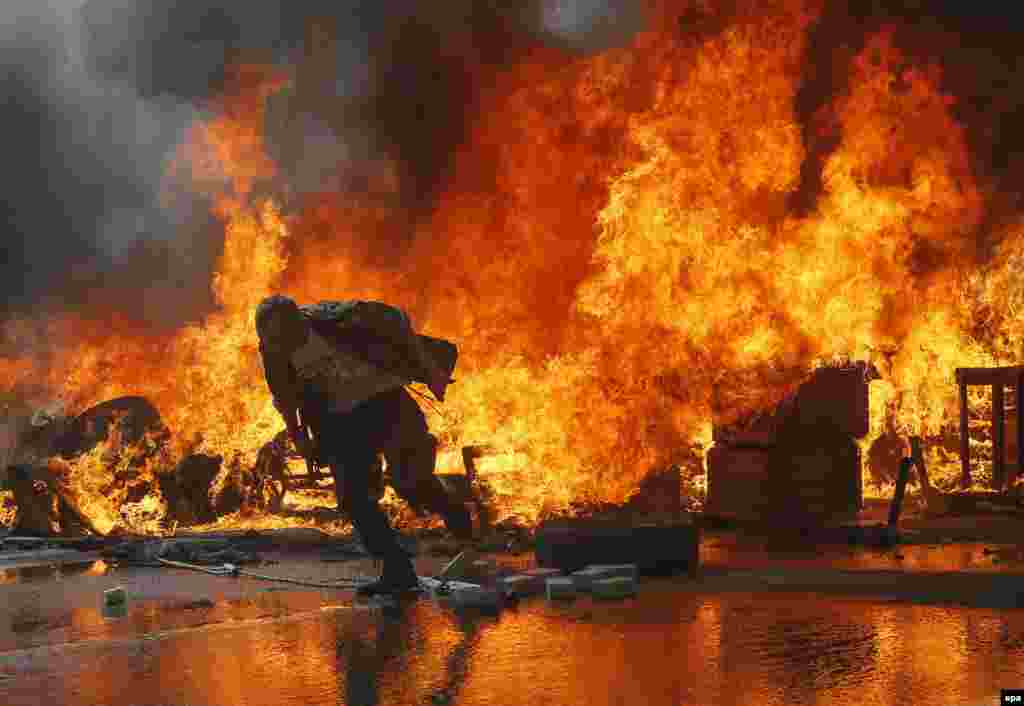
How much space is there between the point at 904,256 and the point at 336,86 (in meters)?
8.60

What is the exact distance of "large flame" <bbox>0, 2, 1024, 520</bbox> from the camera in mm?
16453

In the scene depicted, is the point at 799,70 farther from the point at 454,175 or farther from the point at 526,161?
the point at 454,175

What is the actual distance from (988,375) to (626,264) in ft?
16.0

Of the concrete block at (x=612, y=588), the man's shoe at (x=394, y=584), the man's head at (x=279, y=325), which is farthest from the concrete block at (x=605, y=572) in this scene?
the man's head at (x=279, y=325)

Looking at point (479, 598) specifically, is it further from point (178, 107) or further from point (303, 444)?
point (178, 107)

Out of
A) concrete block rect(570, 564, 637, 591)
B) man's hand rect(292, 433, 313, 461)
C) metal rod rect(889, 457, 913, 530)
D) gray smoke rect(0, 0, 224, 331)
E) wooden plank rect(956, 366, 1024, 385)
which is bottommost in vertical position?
concrete block rect(570, 564, 637, 591)

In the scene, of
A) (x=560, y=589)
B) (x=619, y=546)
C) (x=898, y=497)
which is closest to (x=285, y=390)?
(x=560, y=589)

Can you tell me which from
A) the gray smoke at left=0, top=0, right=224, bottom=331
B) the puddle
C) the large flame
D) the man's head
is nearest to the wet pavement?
the puddle

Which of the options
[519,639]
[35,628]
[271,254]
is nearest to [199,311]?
[271,254]

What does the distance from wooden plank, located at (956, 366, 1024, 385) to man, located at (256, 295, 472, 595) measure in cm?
832

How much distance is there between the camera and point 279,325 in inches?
431

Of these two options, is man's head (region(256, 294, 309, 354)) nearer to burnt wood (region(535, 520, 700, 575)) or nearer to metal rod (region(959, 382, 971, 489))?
burnt wood (region(535, 520, 700, 575))

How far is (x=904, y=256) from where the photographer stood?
1856 cm

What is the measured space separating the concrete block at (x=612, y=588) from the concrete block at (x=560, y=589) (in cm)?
16
